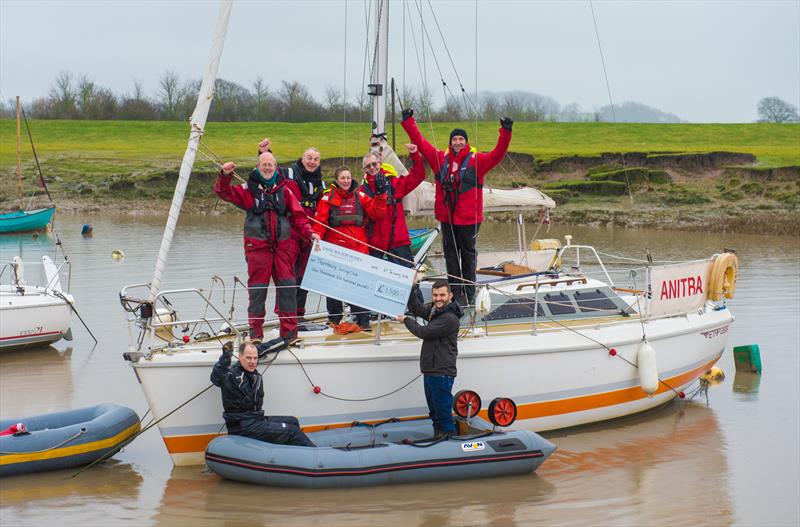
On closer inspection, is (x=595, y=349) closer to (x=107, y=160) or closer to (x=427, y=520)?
(x=427, y=520)

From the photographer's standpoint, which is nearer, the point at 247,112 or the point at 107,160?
the point at 107,160

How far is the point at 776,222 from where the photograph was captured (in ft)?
105

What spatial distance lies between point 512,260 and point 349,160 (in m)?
32.0

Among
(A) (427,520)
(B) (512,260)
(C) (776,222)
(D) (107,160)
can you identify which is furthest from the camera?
(D) (107,160)

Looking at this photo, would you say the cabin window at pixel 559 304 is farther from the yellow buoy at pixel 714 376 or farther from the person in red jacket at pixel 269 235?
the person in red jacket at pixel 269 235

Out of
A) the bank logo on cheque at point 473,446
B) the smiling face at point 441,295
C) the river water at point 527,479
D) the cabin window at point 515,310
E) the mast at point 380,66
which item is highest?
the mast at point 380,66

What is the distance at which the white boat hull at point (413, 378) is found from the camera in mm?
9398

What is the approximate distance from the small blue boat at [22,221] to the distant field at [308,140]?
43.4 ft

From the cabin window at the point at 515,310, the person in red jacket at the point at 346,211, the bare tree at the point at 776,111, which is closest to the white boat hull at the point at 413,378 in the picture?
the cabin window at the point at 515,310

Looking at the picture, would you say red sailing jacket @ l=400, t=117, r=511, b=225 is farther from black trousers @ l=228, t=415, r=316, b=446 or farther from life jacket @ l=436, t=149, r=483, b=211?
black trousers @ l=228, t=415, r=316, b=446

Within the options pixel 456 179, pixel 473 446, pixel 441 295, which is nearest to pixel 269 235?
pixel 441 295

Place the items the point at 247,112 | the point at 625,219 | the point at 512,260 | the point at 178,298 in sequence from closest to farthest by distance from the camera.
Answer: the point at 512,260 → the point at 178,298 → the point at 625,219 → the point at 247,112

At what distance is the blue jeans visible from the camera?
9.54 meters

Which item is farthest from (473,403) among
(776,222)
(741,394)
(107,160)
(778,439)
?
(107,160)
